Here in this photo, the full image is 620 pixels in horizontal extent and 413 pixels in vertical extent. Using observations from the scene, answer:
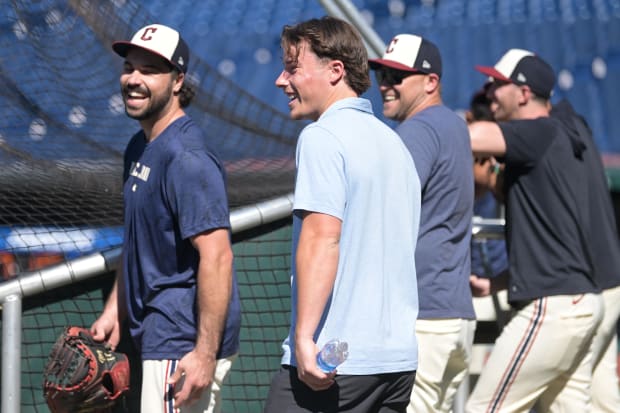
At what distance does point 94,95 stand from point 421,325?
2.16 m

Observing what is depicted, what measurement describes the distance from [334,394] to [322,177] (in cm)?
52

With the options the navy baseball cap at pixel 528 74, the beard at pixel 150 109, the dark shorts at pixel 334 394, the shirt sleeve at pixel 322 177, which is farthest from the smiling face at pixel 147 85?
the navy baseball cap at pixel 528 74

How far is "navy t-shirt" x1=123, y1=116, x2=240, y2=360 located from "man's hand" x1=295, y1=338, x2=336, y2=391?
73 centimetres

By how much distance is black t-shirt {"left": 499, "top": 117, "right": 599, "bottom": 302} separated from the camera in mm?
4188

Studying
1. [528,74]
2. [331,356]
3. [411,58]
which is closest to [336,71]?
[331,356]

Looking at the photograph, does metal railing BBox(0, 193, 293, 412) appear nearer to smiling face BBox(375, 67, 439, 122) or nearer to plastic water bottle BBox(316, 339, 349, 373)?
smiling face BBox(375, 67, 439, 122)

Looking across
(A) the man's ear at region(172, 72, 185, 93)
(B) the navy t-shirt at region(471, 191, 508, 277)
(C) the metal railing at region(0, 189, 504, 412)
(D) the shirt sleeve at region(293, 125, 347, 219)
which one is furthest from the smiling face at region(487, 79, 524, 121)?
(D) the shirt sleeve at region(293, 125, 347, 219)

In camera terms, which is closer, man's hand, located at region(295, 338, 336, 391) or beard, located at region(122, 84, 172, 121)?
man's hand, located at region(295, 338, 336, 391)

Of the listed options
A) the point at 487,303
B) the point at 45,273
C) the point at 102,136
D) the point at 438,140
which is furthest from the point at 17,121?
the point at 487,303

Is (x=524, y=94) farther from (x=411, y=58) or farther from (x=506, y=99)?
(x=411, y=58)

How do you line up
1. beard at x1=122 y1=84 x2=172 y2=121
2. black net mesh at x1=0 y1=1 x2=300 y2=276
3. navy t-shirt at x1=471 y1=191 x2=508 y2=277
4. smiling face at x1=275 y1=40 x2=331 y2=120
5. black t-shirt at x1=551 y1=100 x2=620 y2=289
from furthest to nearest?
navy t-shirt at x1=471 y1=191 x2=508 y2=277 → black t-shirt at x1=551 y1=100 x2=620 y2=289 → black net mesh at x1=0 y1=1 x2=300 y2=276 → beard at x1=122 y1=84 x2=172 y2=121 → smiling face at x1=275 y1=40 x2=331 y2=120

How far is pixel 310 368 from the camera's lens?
8.63 feet

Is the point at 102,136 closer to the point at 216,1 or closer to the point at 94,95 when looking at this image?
the point at 94,95

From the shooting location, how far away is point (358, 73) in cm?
290
